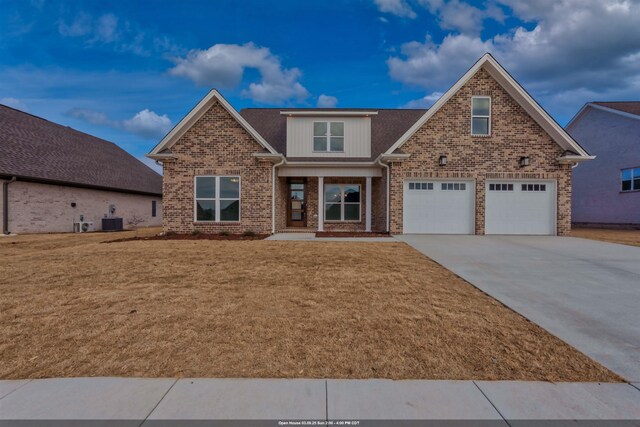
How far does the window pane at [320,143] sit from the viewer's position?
14797 mm

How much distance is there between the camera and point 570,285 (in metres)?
5.55

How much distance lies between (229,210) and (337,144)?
19.8 feet

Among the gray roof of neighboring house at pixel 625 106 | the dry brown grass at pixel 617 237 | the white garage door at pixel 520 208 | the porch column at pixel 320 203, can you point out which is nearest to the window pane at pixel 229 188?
the porch column at pixel 320 203

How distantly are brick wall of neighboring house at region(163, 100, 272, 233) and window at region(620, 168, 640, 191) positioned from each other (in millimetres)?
22035

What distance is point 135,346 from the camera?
3.22 m

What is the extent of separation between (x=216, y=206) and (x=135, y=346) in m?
10.3

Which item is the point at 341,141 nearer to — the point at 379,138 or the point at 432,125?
the point at 379,138

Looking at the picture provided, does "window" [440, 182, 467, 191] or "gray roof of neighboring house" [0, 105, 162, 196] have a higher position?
"gray roof of neighboring house" [0, 105, 162, 196]

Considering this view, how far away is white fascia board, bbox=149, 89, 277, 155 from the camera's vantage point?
12.5 metres

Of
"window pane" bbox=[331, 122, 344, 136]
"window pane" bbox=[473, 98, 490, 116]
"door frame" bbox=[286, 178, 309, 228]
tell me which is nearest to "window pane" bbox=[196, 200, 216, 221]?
"door frame" bbox=[286, 178, 309, 228]

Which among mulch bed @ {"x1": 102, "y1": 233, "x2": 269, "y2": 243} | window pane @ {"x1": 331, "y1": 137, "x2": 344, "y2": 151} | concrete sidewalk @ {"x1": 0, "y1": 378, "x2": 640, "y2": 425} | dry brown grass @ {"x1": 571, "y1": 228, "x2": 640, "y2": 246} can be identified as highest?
window pane @ {"x1": 331, "y1": 137, "x2": 344, "y2": 151}

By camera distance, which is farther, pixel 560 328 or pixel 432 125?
pixel 432 125

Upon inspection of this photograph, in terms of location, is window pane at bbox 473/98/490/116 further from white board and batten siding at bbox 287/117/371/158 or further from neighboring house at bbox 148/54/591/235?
white board and batten siding at bbox 287/117/371/158

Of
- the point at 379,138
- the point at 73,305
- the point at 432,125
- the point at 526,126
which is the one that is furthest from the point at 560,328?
the point at 379,138
